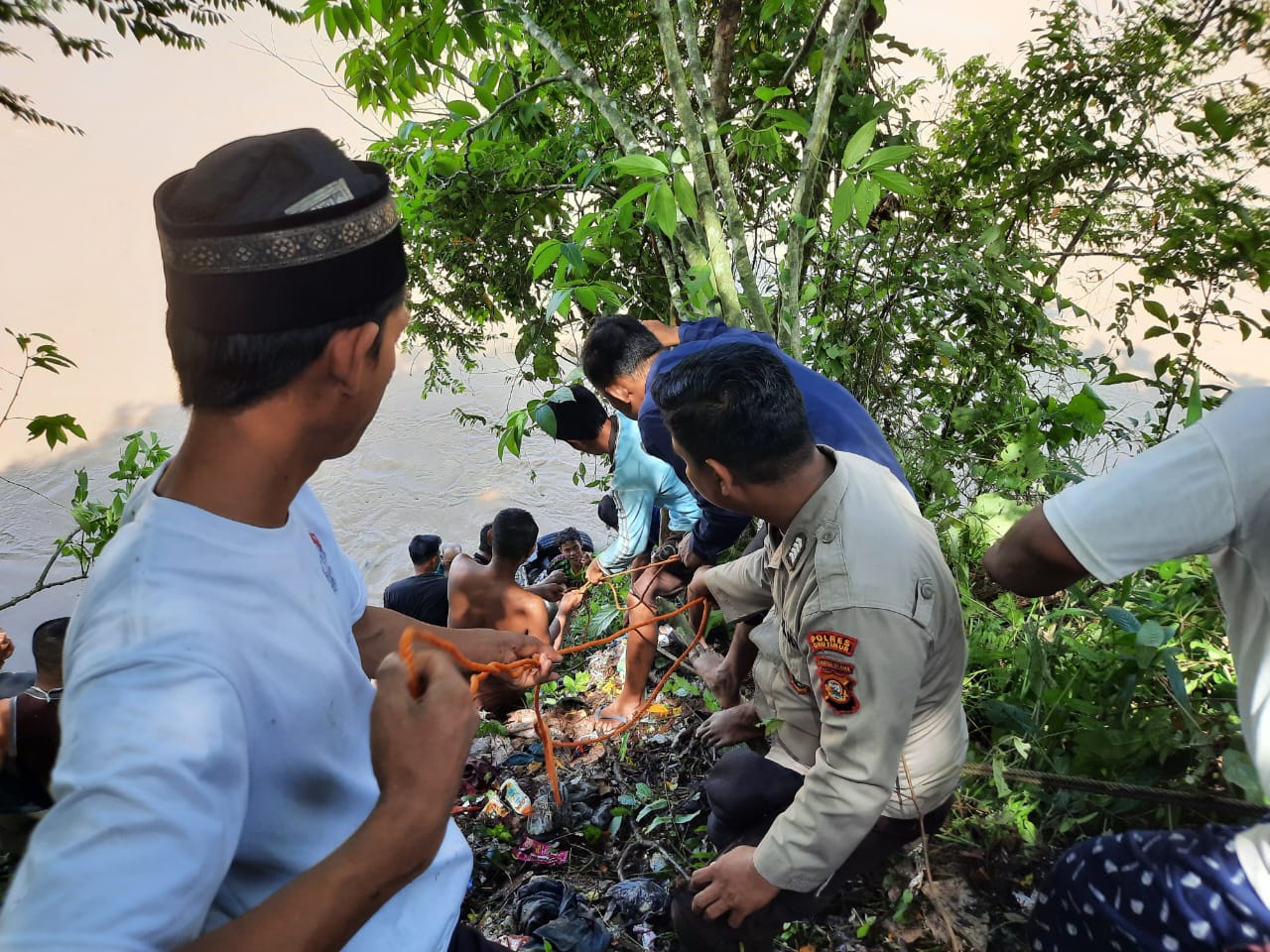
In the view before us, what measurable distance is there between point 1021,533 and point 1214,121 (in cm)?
201

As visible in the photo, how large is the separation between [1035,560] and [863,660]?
42cm

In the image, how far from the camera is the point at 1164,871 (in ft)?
4.20

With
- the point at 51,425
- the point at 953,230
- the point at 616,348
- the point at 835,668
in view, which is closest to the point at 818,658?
the point at 835,668

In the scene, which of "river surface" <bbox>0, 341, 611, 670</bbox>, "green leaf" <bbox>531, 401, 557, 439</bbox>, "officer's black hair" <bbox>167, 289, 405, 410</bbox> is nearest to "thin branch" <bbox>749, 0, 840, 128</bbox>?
"green leaf" <bbox>531, 401, 557, 439</bbox>

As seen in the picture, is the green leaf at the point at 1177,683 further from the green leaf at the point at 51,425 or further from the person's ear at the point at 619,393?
the green leaf at the point at 51,425

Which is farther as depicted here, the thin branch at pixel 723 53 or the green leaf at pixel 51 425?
the thin branch at pixel 723 53

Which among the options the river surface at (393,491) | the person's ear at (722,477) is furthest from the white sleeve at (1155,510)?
the river surface at (393,491)

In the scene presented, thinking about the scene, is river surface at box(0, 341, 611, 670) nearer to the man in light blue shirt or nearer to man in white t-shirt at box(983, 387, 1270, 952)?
the man in light blue shirt

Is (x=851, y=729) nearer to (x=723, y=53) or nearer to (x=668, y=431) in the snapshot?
(x=668, y=431)

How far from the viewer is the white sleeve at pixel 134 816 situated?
694 millimetres

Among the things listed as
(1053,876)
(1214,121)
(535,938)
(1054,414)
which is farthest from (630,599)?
(1214,121)

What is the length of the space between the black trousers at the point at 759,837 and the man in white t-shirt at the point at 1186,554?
2.03 feet

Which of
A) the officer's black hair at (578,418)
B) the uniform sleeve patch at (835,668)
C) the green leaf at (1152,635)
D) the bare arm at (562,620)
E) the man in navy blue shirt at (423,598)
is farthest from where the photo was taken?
the man in navy blue shirt at (423,598)

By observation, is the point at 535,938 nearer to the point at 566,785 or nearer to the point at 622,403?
the point at 566,785
